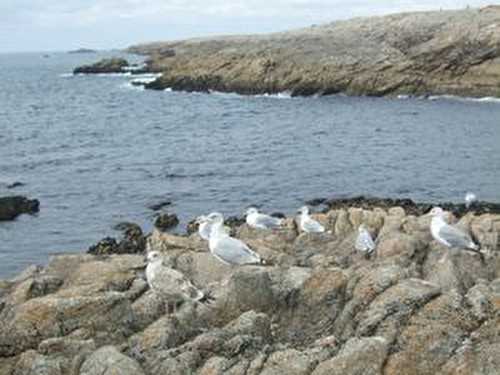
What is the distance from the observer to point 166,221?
31.4 metres

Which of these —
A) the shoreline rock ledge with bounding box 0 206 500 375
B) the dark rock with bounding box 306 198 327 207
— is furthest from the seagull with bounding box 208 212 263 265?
the dark rock with bounding box 306 198 327 207

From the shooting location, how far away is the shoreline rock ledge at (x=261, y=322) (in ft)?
36.7

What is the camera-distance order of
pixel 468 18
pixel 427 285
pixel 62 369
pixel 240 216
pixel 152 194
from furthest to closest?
1. pixel 468 18
2. pixel 152 194
3. pixel 240 216
4. pixel 427 285
5. pixel 62 369

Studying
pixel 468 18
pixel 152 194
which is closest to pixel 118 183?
pixel 152 194

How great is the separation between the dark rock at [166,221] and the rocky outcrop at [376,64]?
50.4 metres

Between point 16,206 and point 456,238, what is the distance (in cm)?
2181

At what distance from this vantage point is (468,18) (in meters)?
97.3

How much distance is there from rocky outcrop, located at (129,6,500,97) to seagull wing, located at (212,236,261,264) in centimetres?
6325

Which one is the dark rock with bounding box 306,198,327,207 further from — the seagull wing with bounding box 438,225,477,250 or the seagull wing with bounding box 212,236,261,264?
the seagull wing with bounding box 212,236,261,264

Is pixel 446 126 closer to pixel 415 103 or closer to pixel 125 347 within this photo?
pixel 415 103

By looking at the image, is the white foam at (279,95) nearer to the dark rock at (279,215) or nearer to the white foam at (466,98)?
the white foam at (466,98)

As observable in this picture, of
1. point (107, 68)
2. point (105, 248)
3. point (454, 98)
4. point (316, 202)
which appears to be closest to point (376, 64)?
point (454, 98)

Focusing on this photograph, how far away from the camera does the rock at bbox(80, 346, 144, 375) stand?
37.6 ft

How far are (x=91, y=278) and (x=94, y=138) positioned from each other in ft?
145
